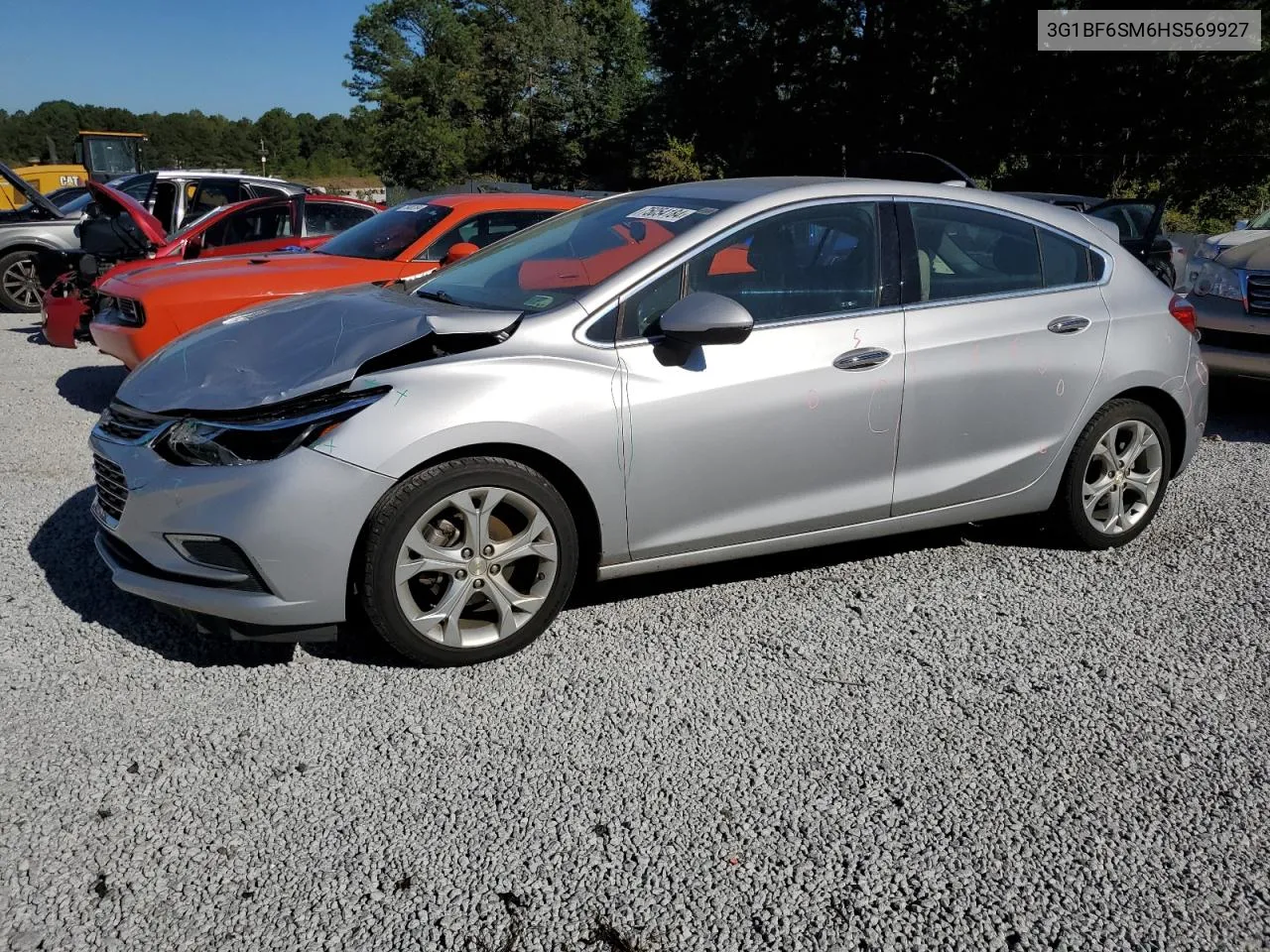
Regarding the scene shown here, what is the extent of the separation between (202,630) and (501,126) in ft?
170

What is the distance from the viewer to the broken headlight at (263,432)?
10.9 feet

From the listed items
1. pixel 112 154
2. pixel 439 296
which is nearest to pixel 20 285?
pixel 439 296

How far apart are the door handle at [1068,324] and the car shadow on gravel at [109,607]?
3276mm

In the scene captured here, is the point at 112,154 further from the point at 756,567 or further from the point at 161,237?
the point at 756,567

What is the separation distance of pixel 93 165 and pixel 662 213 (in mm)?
28234

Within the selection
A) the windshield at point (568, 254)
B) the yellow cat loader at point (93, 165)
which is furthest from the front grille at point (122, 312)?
the yellow cat loader at point (93, 165)

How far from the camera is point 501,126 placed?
171 feet

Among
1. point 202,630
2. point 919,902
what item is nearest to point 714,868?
point 919,902

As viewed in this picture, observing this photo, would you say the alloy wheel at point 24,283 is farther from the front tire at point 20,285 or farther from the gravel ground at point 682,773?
the gravel ground at point 682,773

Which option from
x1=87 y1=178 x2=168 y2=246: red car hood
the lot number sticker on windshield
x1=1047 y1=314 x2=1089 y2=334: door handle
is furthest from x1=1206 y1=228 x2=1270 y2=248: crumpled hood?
x1=87 y1=178 x2=168 y2=246: red car hood

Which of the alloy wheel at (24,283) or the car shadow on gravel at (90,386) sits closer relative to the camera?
the car shadow on gravel at (90,386)

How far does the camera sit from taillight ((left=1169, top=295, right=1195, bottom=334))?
482 centimetres

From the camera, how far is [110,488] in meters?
3.71

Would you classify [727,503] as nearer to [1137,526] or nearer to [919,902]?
[919,902]
